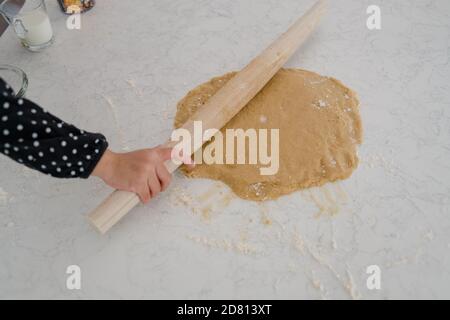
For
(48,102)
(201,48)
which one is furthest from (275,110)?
(48,102)

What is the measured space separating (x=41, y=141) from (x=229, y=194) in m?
0.39

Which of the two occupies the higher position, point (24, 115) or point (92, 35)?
point (24, 115)

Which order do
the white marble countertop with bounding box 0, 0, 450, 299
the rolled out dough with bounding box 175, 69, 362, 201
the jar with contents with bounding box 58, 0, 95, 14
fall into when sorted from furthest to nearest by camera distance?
the jar with contents with bounding box 58, 0, 95, 14
the rolled out dough with bounding box 175, 69, 362, 201
the white marble countertop with bounding box 0, 0, 450, 299

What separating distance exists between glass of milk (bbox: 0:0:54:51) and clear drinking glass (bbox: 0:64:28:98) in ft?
0.30

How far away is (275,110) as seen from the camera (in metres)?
1.04

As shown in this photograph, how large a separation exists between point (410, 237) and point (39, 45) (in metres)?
1.06

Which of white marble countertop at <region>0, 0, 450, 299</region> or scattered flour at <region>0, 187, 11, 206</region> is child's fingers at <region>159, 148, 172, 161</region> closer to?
white marble countertop at <region>0, 0, 450, 299</region>

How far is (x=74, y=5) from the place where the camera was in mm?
1322

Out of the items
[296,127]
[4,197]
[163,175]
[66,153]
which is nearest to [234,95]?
[296,127]

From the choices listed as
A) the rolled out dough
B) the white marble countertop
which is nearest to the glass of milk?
the white marble countertop

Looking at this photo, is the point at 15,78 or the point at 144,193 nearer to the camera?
the point at 144,193

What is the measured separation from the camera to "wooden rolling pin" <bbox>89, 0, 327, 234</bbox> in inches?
33.5

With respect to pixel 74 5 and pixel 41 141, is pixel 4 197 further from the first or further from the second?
pixel 74 5
